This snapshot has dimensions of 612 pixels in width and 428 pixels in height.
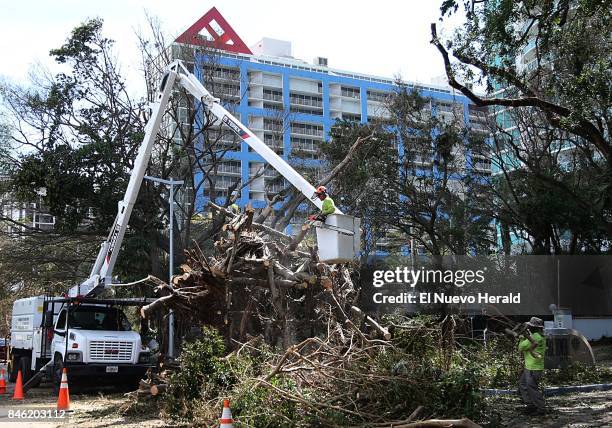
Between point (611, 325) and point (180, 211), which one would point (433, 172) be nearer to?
point (611, 325)

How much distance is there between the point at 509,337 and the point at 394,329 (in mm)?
3001

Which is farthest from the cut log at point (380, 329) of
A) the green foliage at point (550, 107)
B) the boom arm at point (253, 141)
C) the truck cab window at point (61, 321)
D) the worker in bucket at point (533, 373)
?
the truck cab window at point (61, 321)

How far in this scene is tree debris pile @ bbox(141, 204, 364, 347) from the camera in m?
13.2

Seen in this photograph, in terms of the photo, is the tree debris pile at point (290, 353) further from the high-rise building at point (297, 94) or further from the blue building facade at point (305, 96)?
the blue building facade at point (305, 96)

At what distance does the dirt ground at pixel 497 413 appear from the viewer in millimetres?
9852

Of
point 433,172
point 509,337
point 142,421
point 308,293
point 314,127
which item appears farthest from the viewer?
point 314,127

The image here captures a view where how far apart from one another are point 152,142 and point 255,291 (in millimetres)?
5034

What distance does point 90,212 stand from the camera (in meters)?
24.8

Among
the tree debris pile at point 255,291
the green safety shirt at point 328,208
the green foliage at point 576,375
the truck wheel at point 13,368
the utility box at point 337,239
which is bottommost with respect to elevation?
the truck wheel at point 13,368

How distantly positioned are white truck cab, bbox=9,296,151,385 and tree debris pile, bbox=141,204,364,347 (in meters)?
2.56

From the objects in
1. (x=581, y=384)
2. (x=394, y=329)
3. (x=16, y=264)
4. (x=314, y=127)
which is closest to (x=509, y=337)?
(x=581, y=384)

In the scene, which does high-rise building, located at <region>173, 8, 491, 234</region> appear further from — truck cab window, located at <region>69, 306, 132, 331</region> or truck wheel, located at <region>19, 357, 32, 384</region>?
truck cab window, located at <region>69, 306, 132, 331</region>

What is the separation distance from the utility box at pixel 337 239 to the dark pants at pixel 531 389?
360cm

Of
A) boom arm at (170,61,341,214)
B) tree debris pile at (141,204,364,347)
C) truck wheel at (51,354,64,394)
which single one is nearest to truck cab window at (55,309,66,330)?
truck wheel at (51,354,64,394)
